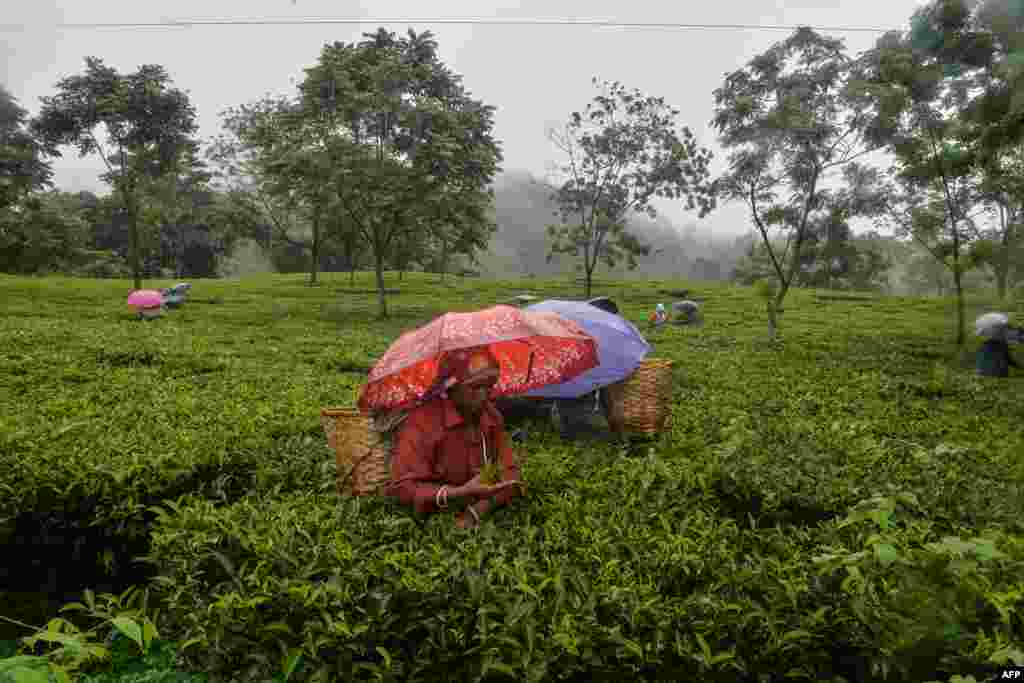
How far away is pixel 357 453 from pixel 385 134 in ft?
58.5

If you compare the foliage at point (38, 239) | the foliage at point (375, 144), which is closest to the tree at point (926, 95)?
the foliage at point (375, 144)

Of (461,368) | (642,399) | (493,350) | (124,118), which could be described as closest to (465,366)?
(461,368)

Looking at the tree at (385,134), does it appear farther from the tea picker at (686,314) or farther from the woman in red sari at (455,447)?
the woman in red sari at (455,447)

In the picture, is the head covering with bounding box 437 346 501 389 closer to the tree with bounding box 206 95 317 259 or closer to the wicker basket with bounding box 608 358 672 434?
the wicker basket with bounding box 608 358 672 434

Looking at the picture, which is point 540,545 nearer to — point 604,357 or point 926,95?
point 604,357

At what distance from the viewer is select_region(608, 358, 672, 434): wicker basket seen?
17.5ft

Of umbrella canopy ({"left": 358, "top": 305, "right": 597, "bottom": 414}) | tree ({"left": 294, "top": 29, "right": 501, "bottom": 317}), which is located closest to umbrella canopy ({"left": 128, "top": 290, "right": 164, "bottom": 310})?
tree ({"left": 294, "top": 29, "right": 501, "bottom": 317})

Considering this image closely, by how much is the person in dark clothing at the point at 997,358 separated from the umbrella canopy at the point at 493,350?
1052 cm

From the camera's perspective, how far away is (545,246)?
71312 mm

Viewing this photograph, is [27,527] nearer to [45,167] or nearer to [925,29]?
[925,29]

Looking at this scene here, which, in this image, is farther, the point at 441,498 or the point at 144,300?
the point at 144,300

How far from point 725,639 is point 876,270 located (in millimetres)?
49182

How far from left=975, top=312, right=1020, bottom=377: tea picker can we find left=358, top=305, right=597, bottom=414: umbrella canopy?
414 inches

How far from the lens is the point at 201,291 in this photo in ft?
95.0
